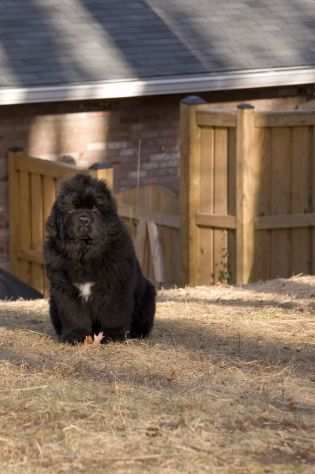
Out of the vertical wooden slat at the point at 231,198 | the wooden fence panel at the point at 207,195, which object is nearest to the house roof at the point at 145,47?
the wooden fence panel at the point at 207,195

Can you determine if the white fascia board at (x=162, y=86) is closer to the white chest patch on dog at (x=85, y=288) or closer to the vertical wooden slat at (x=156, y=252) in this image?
the vertical wooden slat at (x=156, y=252)

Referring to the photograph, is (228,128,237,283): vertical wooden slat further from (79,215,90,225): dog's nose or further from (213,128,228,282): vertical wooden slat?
(79,215,90,225): dog's nose

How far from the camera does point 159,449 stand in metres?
5.48

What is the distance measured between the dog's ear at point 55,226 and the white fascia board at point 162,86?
6.13 metres

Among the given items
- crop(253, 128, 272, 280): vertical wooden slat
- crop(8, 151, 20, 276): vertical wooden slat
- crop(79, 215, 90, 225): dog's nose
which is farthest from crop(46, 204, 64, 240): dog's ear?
crop(8, 151, 20, 276): vertical wooden slat

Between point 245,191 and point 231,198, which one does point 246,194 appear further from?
point 231,198

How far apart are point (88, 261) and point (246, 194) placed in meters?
5.25

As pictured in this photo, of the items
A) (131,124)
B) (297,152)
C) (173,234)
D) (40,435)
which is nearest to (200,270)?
(173,234)

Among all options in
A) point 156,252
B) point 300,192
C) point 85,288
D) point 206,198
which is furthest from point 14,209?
point 85,288

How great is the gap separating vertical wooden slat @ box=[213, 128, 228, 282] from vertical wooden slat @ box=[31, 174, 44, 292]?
2.26 m

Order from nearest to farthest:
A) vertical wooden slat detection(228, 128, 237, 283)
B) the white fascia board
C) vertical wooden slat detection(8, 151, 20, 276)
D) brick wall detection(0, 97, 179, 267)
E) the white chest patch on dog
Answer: the white chest patch on dog, vertical wooden slat detection(228, 128, 237, 283), the white fascia board, vertical wooden slat detection(8, 151, 20, 276), brick wall detection(0, 97, 179, 267)

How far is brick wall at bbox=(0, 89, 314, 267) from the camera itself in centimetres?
1425

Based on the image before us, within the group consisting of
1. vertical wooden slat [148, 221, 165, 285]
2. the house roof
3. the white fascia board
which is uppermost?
the house roof

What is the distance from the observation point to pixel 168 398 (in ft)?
20.6
